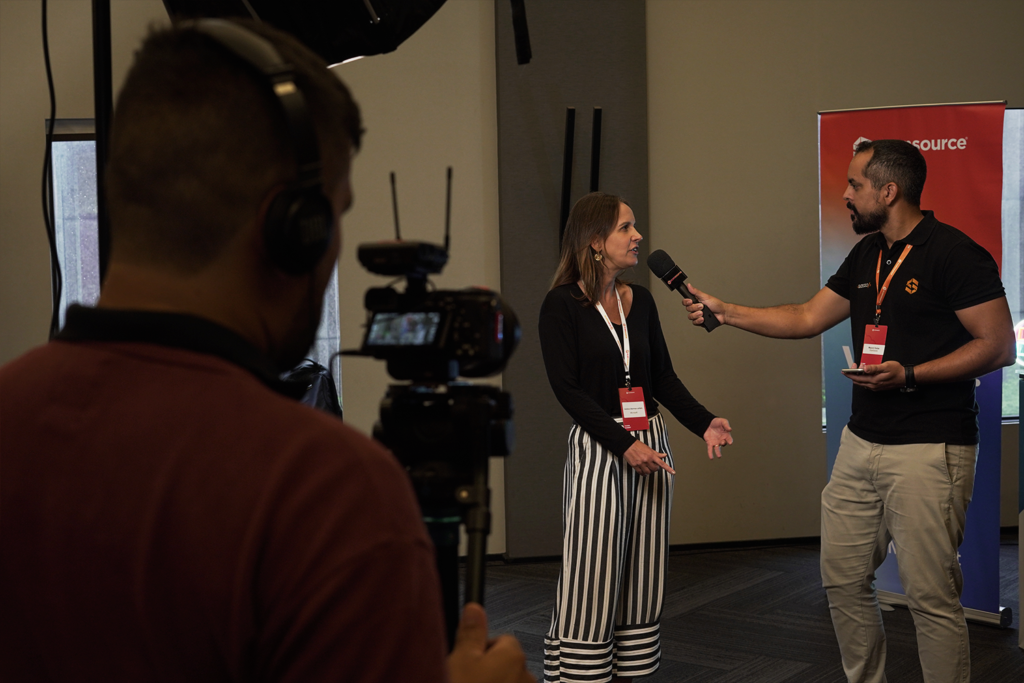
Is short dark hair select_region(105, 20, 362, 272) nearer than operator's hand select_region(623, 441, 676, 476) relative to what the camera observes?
Yes

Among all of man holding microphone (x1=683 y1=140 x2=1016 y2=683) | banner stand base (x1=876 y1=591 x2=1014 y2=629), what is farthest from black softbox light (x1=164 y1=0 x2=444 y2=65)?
banner stand base (x1=876 y1=591 x2=1014 y2=629)

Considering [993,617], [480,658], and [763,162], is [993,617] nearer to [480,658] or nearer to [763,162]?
[763,162]

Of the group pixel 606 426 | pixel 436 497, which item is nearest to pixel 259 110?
pixel 436 497

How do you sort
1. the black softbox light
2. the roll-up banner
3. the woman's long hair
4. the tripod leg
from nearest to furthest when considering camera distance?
the tripod leg < the black softbox light < the woman's long hair < the roll-up banner

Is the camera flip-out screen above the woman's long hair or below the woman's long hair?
below

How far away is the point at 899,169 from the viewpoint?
2.56 metres

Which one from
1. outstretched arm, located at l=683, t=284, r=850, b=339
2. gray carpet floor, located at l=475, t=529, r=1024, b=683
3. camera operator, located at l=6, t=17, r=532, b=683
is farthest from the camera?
gray carpet floor, located at l=475, t=529, r=1024, b=683

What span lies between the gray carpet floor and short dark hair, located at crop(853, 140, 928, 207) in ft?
5.32

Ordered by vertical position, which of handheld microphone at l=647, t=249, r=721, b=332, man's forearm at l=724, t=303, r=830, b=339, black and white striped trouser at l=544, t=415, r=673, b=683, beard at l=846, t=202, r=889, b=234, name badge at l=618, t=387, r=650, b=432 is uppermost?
beard at l=846, t=202, r=889, b=234

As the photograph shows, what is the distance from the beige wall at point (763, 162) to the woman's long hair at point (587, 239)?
1.90m

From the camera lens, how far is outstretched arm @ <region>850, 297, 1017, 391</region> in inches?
92.7

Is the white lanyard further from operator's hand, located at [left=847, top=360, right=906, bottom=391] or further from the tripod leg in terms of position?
the tripod leg

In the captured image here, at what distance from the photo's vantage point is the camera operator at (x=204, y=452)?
54cm

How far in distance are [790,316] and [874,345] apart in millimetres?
408
